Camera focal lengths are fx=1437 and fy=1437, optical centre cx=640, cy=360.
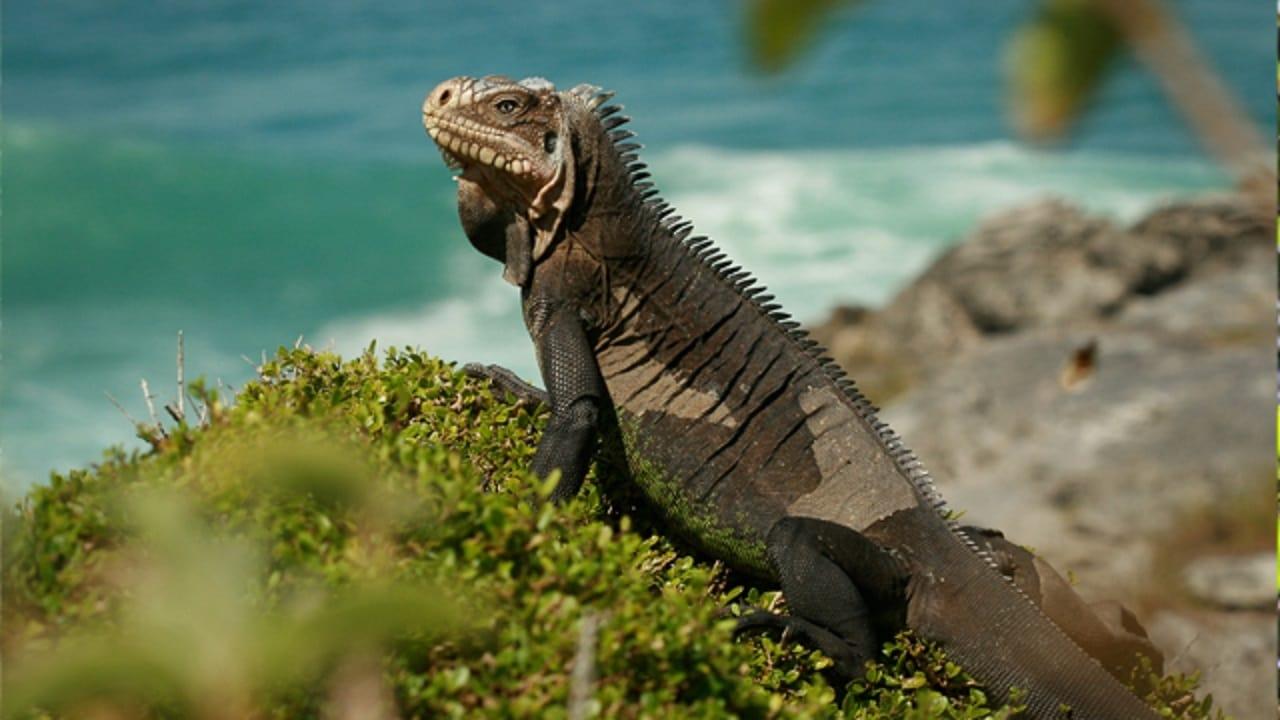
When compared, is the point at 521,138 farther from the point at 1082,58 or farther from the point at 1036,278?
the point at 1036,278

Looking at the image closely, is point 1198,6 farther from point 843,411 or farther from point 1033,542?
point 843,411

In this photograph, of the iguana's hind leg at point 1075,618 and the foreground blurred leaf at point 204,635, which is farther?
the iguana's hind leg at point 1075,618

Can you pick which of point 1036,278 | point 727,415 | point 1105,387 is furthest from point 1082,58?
point 1036,278

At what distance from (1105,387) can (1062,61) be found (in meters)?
11.6

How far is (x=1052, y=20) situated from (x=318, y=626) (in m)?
1.78

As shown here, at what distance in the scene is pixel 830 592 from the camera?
4.17m

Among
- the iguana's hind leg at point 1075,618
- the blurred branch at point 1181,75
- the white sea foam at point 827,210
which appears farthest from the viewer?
the white sea foam at point 827,210

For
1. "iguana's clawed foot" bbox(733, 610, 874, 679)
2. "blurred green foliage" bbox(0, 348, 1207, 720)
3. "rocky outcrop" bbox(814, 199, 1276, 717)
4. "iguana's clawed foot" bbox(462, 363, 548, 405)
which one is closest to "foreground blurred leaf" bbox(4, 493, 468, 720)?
"blurred green foliage" bbox(0, 348, 1207, 720)

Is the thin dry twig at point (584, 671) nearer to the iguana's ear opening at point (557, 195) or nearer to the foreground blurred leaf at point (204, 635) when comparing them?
the foreground blurred leaf at point (204, 635)

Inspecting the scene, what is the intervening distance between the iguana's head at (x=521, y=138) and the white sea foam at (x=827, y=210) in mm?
13251

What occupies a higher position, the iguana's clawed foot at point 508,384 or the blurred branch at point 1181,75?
the iguana's clawed foot at point 508,384

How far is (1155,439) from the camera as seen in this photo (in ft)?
39.4

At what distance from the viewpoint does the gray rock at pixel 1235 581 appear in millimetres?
9422

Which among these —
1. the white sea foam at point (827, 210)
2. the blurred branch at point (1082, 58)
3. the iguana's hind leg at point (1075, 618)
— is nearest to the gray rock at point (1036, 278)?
the white sea foam at point (827, 210)
